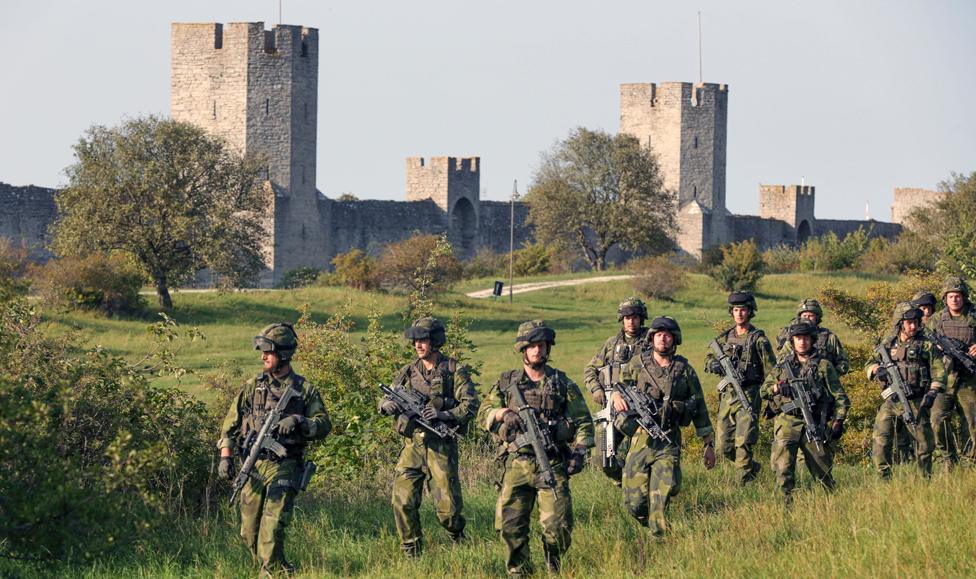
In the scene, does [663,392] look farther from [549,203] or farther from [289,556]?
[549,203]

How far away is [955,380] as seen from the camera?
13922mm

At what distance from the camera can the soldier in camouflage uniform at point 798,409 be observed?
40.4ft

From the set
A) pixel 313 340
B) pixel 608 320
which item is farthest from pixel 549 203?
pixel 313 340

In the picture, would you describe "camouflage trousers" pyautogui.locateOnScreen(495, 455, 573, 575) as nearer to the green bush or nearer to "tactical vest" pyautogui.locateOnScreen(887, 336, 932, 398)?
the green bush

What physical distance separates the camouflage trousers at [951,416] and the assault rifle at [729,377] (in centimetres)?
160

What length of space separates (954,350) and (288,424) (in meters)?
6.46

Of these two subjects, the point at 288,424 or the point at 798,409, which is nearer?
the point at 288,424

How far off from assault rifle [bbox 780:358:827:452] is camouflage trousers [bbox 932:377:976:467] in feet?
5.58

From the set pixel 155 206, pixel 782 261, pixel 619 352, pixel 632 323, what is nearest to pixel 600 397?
pixel 619 352

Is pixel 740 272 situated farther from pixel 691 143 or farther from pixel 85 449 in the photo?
pixel 85 449

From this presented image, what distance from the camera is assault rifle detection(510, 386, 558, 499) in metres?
9.78

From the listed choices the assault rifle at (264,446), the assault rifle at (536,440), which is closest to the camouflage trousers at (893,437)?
the assault rifle at (536,440)

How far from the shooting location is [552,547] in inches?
392

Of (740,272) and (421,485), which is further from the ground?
(740,272)
